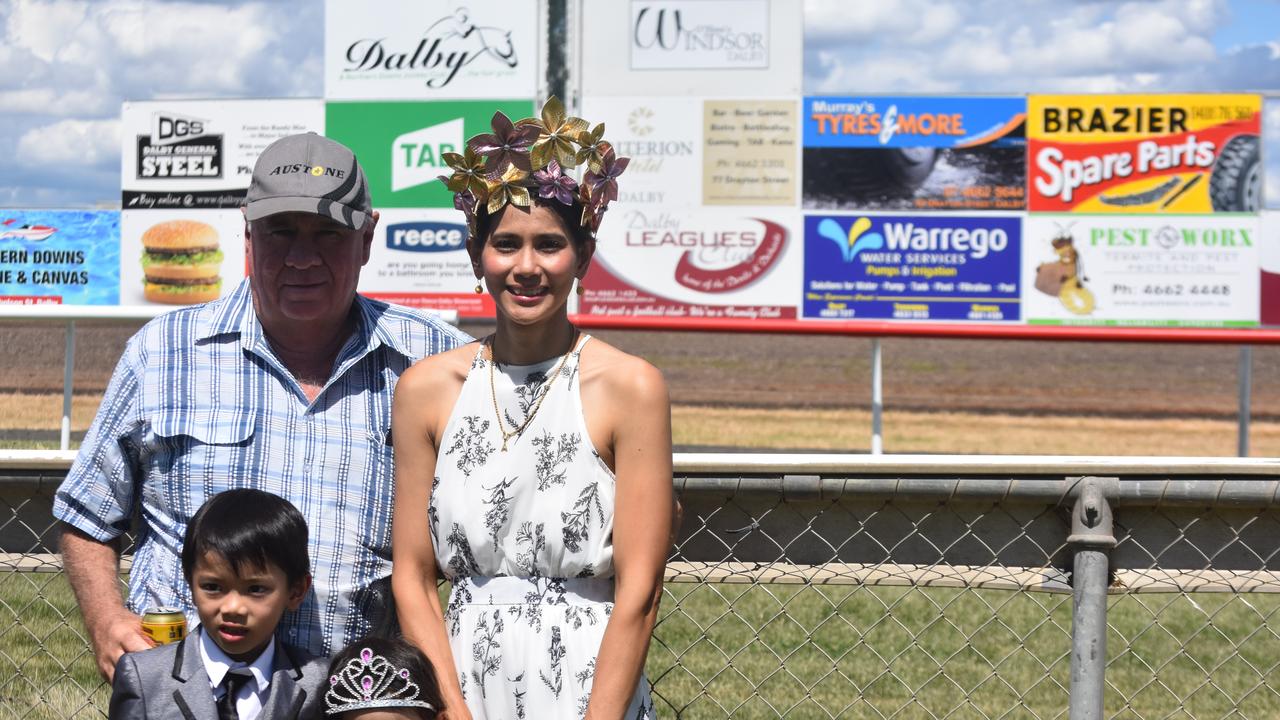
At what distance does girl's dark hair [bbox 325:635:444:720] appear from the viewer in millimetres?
2826

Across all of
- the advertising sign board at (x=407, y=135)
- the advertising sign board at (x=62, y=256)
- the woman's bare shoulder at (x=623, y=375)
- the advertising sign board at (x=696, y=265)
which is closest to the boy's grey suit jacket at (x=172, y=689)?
the woman's bare shoulder at (x=623, y=375)

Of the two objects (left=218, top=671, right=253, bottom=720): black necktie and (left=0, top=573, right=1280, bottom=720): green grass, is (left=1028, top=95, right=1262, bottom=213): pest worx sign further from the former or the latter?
(left=218, top=671, right=253, bottom=720): black necktie

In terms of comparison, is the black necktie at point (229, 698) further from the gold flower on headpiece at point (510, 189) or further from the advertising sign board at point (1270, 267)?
the advertising sign board at point (1270, 267)

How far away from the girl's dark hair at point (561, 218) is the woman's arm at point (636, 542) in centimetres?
33

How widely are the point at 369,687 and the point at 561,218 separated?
0.97 meters

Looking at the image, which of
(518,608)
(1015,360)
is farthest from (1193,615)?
(1015,360)

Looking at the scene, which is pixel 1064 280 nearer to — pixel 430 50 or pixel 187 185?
pixel 430 50

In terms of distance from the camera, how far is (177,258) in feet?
38.5

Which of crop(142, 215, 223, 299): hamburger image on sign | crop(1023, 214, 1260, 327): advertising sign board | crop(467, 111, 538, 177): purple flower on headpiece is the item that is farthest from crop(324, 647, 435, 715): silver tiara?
crop(142, 215, 223, 299): hamburger image on sign

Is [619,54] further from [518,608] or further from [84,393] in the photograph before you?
[84,393]

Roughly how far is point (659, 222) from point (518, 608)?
852 cm

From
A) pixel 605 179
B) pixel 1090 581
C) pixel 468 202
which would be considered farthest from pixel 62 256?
pixel 1090 581

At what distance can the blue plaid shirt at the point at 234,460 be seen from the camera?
3129 millimetres

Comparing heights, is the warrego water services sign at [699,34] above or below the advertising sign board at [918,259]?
above
